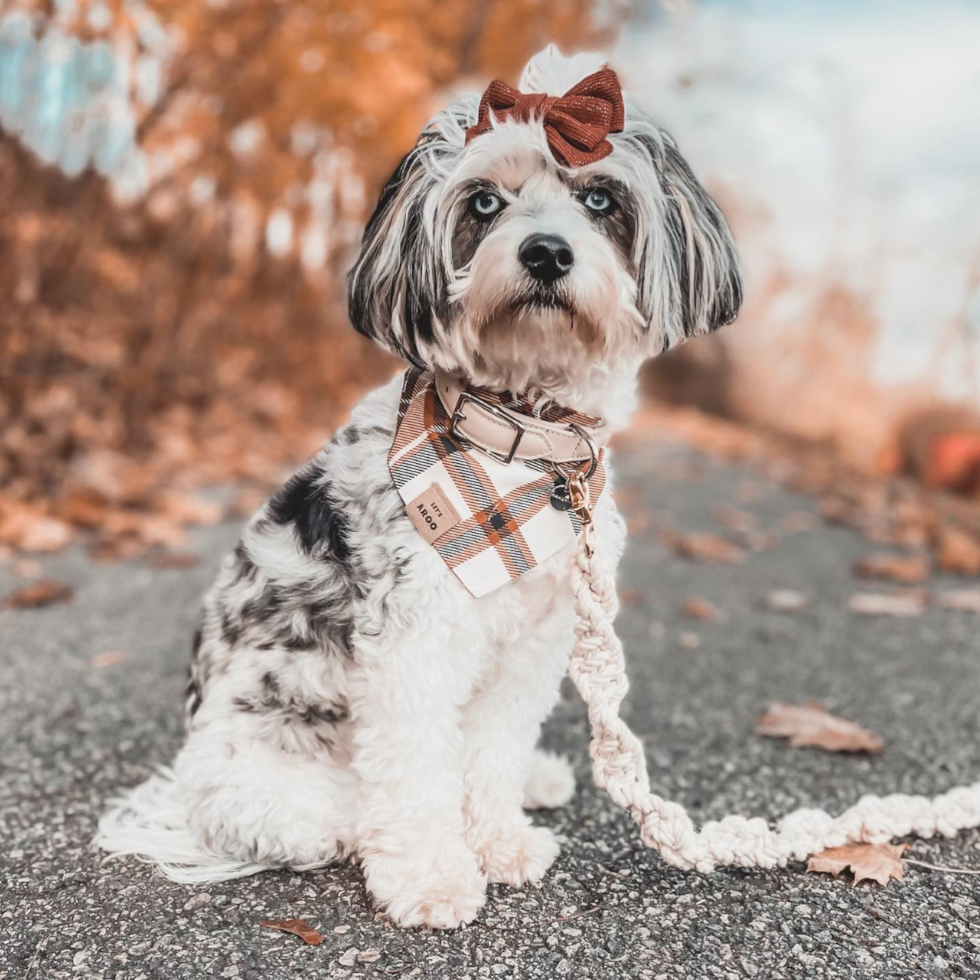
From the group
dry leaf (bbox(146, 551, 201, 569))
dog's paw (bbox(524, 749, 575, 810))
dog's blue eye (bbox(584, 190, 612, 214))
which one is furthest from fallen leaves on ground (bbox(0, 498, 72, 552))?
dog's blue eye (bbox(584, 190, 612, 214))

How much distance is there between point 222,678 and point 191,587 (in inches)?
111

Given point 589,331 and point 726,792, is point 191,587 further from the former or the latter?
point 589,331

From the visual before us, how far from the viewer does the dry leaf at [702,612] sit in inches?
194

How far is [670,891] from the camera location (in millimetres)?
2412

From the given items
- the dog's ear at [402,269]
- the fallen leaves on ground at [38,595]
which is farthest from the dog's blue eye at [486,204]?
the fallen leaves on ground at [38,595]

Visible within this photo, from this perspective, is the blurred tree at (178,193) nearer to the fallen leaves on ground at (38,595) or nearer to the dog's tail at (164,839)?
the fallen leaves on ground at (38,595)

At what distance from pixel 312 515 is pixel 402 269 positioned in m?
0.65

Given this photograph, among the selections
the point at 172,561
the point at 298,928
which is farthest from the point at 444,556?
the point at 172,561

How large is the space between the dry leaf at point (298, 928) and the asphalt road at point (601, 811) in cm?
Result: 2

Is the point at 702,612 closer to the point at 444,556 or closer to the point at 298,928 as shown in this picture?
the point at 444,556

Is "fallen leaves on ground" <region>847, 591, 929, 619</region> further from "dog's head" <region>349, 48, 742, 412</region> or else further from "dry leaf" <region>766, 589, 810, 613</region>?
"dog's head" <region>349, 48, 742, 412</region>

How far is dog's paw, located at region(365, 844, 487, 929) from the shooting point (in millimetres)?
2242

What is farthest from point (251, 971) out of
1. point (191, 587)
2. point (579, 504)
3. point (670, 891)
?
point (191, 587)

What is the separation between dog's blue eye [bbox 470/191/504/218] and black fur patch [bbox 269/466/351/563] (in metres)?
0.78
